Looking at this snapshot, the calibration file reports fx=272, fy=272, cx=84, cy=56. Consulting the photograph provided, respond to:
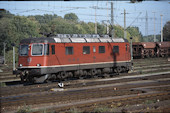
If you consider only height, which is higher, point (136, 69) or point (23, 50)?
point (23, 50)

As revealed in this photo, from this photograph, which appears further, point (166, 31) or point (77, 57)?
point (166, 31)

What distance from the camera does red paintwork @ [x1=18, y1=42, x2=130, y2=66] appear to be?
19594 millimetres

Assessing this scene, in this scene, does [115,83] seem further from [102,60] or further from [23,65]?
[23,65]

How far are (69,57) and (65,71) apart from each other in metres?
1.16

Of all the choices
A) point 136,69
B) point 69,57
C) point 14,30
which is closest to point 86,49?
point 69,57

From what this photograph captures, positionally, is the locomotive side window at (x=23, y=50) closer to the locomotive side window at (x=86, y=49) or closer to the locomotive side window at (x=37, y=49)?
the locomotive side window at (x=37, y=49)

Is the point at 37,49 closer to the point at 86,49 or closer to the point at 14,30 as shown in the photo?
the point at 86,49

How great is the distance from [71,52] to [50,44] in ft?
7.44

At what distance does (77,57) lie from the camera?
71.9 feet

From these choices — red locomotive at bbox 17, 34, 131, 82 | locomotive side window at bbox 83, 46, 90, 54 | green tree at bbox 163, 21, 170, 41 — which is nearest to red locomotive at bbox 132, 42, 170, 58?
red locomotive at bbox 17, 34, 131, 82

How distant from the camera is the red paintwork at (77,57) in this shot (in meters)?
19.6

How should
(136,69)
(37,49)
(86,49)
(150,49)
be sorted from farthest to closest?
(150,49)
(136,69)
(86,49)
(37,49)

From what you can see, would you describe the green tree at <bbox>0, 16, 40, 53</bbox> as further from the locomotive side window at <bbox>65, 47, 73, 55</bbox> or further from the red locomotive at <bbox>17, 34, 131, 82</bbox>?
the locomotive side window at <bbox>65, 47, 73, 55</bbox>

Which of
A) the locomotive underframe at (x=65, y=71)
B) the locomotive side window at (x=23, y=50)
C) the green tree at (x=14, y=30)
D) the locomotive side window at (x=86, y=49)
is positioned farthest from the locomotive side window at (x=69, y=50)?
the green tree at (x=14, y=30)
